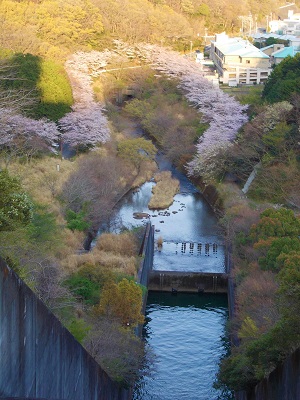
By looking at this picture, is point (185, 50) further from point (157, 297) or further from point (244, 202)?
point (157, 297)

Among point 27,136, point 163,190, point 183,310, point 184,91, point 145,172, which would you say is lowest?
point 184,91

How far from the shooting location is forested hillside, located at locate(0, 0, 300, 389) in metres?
16.6

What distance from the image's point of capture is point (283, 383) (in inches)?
467

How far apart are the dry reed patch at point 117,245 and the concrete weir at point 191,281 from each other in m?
1.19

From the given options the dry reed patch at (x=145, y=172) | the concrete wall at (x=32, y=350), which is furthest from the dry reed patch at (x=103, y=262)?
the dry reed patch at (x=145, y=172)

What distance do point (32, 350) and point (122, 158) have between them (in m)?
30.6

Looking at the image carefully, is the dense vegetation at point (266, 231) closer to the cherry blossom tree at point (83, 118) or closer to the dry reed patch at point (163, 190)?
the dry reed patch at point (163, 190)

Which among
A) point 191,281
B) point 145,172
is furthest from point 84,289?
point 145,172

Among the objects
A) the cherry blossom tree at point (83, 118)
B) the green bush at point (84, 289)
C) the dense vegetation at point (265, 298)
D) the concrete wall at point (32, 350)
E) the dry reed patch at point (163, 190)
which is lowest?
the dry reed patch at point (163, 190)

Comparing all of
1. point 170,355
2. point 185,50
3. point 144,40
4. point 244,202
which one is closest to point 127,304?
point 170,355

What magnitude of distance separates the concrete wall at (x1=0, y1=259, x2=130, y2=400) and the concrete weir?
51.6ft

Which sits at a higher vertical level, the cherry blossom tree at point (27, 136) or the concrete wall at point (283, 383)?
the concrete wall at point (283, 383)

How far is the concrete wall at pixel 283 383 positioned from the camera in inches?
420

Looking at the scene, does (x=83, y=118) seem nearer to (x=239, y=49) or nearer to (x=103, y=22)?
(x=239, y=49)
